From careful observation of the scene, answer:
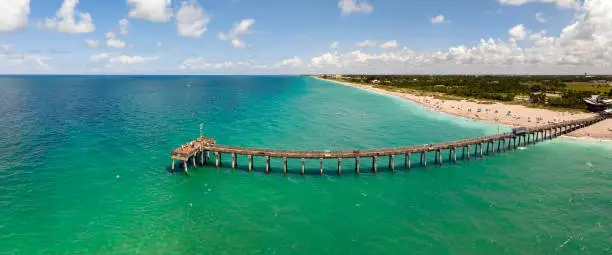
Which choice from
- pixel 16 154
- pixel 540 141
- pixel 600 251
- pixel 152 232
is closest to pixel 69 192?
pixel 152 232

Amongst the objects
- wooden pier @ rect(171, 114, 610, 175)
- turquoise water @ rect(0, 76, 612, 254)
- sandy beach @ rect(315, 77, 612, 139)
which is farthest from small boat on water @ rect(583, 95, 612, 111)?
wooden pier @ rect(171, 114, 610, 175)

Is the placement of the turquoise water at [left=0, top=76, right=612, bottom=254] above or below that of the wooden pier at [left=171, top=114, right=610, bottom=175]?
below

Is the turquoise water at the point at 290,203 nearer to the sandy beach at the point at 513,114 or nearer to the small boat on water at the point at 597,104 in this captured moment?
the sandy beach at the point at 513,114

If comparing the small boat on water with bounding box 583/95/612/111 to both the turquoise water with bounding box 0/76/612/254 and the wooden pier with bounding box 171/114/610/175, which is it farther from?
the wooden pier with bounding box 171/114/610/175

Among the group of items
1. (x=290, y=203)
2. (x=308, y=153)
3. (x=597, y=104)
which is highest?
(x=597, y=104)

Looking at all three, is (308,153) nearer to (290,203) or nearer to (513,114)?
(290,203)

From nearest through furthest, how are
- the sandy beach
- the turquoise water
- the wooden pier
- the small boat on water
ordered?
the turquoise water → the wooden pier → the sandy beach → the small boat on water

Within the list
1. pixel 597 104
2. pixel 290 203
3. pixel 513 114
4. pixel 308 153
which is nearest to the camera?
pixel 290 203

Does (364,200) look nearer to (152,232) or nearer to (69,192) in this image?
(152,232)

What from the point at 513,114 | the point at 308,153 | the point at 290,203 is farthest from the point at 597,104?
the point at 290,203
